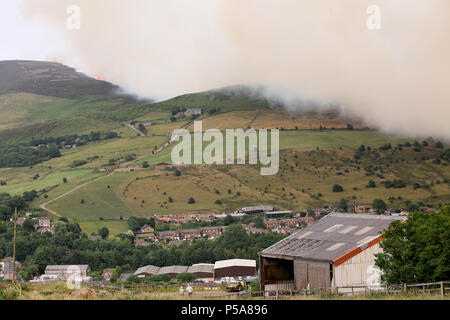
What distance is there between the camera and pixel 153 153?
16925cm

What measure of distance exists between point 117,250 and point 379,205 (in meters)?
58.0

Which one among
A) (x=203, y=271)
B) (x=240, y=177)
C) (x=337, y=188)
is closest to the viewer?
(x=203, y=271)

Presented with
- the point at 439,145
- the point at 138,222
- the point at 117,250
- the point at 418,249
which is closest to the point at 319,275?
the point at 418,249

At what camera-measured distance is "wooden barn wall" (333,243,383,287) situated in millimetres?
29727

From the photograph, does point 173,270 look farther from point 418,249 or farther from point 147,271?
point 418,249

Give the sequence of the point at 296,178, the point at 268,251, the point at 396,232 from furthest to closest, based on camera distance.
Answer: the point at 296,178 → the point at 268,251 → the point at 396,232

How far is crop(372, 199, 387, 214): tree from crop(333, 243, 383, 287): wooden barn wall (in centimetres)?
10111

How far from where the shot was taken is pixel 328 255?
30.6 m

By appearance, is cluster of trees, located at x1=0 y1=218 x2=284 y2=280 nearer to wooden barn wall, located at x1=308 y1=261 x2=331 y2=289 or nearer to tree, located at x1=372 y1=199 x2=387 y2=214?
tree, located at x1=372 y1=199 x2=387 y2=214

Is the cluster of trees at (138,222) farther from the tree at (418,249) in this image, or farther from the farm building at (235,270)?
the tree at (418,249)

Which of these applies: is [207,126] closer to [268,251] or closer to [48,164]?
[48,164]

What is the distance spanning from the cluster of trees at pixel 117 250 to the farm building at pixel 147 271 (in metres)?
6.76
